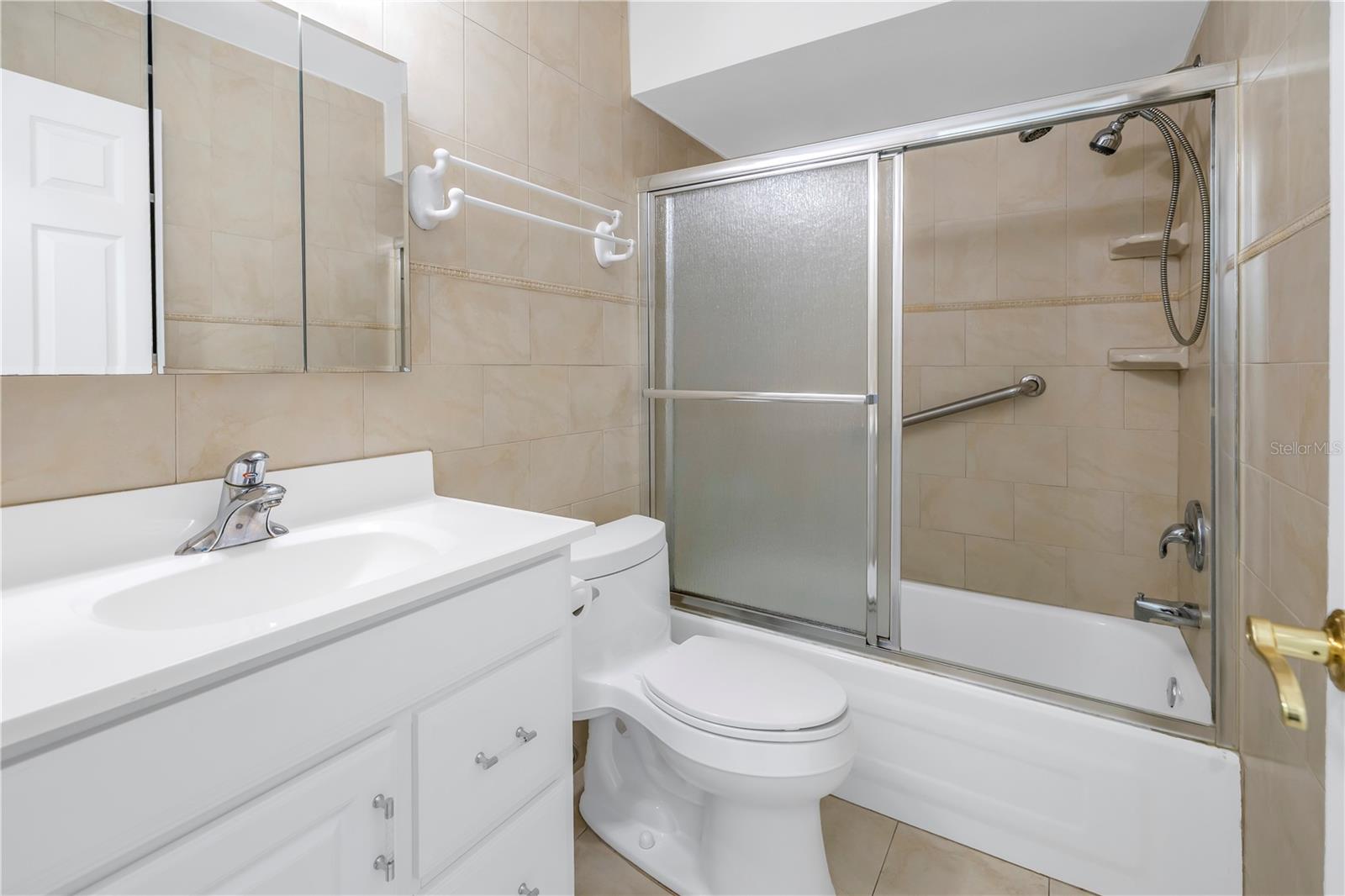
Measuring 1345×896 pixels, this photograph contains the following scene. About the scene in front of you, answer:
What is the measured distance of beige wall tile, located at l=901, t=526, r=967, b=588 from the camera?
2.56 meters

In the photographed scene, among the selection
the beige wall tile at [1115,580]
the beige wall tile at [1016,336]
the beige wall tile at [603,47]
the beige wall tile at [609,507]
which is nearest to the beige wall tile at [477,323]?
the beige wall tile at [609,507]

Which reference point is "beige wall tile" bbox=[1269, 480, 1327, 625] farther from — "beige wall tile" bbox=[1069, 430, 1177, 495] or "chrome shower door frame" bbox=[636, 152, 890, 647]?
"beige wall tile" bbox=[1069, 430, 1177, 495]

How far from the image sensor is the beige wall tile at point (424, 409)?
1.39 meters

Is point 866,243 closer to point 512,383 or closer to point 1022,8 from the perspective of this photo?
point 1022,8

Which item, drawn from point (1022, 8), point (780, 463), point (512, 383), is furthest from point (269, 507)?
point (1022, 8)

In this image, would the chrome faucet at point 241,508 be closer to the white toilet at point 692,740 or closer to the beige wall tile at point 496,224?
the white toilet at point 692,740

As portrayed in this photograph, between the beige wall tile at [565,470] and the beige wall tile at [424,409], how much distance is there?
0.23 meters

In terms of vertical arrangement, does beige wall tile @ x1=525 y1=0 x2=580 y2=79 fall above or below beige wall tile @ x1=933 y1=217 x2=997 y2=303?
above

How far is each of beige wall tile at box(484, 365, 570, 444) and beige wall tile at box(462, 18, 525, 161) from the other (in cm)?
56

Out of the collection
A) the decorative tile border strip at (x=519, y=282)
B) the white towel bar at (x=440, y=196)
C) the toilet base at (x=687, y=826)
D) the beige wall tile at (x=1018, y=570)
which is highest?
the white towel bar at (x=440, y=196)

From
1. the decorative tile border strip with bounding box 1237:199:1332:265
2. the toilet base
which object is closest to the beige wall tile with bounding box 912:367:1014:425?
Result: the decorative tile border strip with bounding box 1237:199:1332:265

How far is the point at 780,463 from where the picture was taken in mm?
1914

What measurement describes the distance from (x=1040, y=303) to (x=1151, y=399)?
48cm

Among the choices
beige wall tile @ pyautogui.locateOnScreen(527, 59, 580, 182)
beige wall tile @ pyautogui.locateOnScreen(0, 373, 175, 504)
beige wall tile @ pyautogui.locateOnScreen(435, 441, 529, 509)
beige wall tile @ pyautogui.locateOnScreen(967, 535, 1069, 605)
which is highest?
beige wall tile @ pyautogui.locateOnScreen(527, 59, 580, 182)
